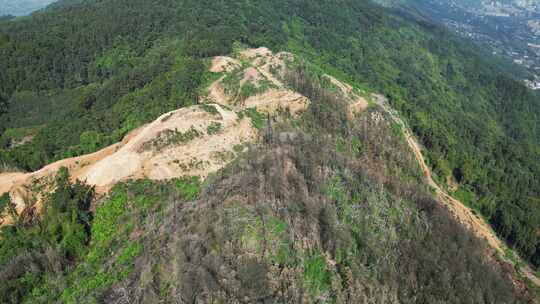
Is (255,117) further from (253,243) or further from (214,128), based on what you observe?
(253,243)

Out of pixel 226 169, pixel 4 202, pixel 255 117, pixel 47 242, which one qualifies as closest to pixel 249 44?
pixel 255 117

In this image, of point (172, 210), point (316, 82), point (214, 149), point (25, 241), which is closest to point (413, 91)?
point (316, 82)

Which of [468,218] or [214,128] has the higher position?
[214,128]

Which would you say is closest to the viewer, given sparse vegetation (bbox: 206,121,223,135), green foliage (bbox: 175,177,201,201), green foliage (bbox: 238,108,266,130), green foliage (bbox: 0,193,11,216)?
green foliage (bbox: 0,193,11,216)

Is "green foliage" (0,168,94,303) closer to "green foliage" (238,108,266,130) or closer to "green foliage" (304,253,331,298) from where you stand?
"green foliage" (304,253,331,298)

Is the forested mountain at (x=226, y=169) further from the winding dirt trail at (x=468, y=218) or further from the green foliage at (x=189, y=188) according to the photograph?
the winding dirt trail at (x=468, y=218)

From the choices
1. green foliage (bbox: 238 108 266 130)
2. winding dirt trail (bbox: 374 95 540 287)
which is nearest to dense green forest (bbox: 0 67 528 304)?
green foliage (bbox: 238 108 266 130)

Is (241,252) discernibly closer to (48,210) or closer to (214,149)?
(214,149)
